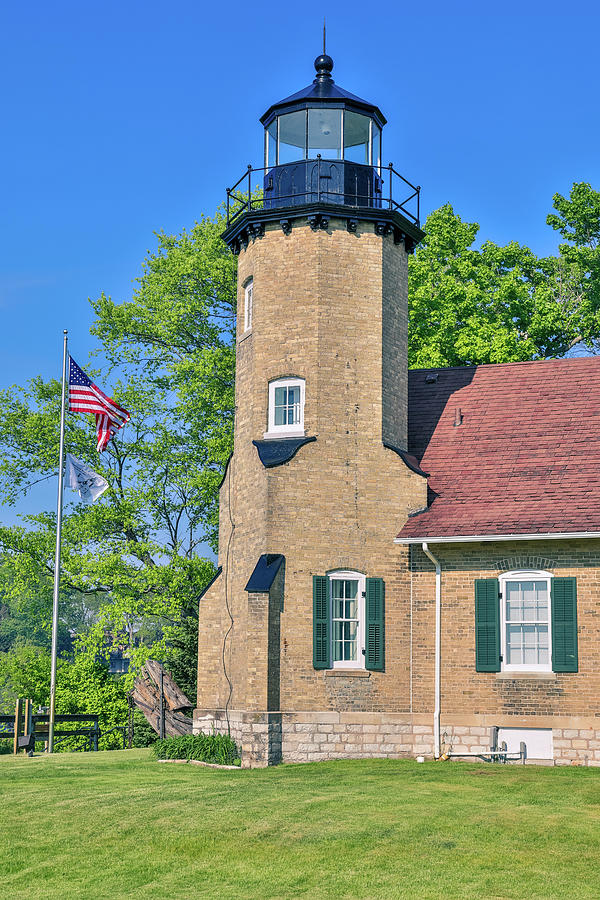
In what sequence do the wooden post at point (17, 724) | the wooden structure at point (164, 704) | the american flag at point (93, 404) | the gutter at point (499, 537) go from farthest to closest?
the american flag at point (93, 404), the wooden structure at point (164, 704), the wooden post at point (17, 724), the gutter at point (499, 537)

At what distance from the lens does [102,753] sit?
2289 cm

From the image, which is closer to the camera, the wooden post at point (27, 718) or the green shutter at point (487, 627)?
the green shutter at point (487, 627)

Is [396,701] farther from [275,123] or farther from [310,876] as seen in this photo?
[275,123]

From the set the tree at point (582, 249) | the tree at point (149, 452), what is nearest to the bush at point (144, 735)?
the tree at point (149, 452)

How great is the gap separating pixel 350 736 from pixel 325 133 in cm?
1212

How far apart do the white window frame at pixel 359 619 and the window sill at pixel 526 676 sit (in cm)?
252

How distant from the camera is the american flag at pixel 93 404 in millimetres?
23828

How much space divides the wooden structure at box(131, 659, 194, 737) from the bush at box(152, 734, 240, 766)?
8.19 feet

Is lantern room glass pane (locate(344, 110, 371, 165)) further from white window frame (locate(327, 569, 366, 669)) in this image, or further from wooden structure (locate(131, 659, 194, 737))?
wooden structure (locate(131, 659, 194, 737))

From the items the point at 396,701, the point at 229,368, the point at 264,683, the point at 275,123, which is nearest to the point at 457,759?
the point at 396,701

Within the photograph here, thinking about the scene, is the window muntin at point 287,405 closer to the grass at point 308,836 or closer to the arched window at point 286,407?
the arched window at point 286,407

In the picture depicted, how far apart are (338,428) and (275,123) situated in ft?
22.4

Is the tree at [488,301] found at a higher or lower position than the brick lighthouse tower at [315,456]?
higher

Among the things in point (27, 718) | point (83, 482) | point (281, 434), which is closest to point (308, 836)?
point (281, 434)
